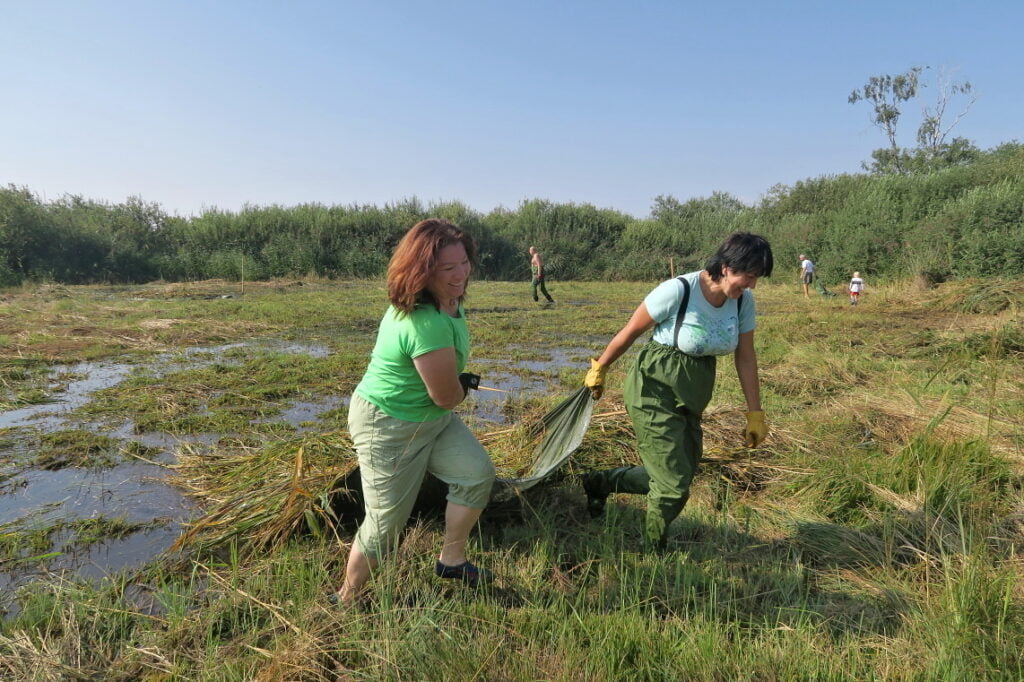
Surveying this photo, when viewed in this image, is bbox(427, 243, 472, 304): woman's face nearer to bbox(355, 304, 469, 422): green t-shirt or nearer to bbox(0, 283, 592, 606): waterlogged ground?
bbox(355, 304, 469, 422): green t-shirt

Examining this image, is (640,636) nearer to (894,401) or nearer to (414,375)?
(414,375)

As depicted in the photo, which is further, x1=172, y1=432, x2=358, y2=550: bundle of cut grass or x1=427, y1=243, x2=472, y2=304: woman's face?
x1=172, y1=432, x2=358, y2=550: bundle of cut grass

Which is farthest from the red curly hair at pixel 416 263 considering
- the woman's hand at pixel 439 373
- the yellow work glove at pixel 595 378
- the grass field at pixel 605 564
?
the yellow work glove at pixel 595 378

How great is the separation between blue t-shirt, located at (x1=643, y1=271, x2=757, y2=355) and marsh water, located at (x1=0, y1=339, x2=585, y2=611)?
254 cm

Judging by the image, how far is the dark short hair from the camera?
2.56 m

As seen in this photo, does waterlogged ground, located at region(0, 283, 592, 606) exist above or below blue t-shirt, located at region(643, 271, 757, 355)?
below

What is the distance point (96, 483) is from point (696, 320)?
3930 mm

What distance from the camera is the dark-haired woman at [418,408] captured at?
2.08 metres

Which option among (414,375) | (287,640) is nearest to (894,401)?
(414,375)

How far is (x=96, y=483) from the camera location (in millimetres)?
3775

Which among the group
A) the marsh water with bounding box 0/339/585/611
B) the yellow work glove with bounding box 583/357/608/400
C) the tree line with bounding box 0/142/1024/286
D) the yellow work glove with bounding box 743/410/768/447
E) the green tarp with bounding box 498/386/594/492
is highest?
the tree line with bounding box 0/142/1024/286

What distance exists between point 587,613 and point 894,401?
3954mm

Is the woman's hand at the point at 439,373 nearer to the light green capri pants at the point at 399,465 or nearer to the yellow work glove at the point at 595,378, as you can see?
the light green capri pants at the point at 399,465

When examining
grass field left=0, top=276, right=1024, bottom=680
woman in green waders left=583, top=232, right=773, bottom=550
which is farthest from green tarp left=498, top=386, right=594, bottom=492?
woman in green waders left=583, top=232, right=773, bottom=550
